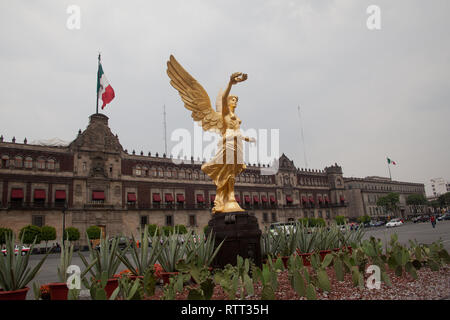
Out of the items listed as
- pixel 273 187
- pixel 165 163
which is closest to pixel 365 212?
pixel 273 187

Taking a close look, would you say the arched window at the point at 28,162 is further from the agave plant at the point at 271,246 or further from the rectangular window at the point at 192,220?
the agave plant at the point at 271,246

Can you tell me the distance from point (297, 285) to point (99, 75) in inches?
1075

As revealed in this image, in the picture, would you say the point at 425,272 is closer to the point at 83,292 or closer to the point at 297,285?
the point at 297,285

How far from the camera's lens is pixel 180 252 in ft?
17.7

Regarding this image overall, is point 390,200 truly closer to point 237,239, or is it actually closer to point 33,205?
point 33,205

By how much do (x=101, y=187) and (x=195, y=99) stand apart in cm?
2649

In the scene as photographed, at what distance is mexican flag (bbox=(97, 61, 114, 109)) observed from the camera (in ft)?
83.6

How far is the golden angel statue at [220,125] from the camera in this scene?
6.64 metres

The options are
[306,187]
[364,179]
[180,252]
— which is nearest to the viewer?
[180,252]

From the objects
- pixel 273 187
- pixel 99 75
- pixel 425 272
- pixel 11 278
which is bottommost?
pixel 425 272

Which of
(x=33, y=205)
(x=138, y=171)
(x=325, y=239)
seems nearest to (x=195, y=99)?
(x=325, y=239)

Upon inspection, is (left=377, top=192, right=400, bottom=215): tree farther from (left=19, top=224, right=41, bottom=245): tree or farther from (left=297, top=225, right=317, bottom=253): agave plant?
(left=297, top=225, right=317, bottom=253): agave plant

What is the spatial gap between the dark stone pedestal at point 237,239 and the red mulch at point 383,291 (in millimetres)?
923

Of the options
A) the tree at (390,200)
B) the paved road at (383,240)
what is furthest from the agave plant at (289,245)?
the tree at (390,200)
